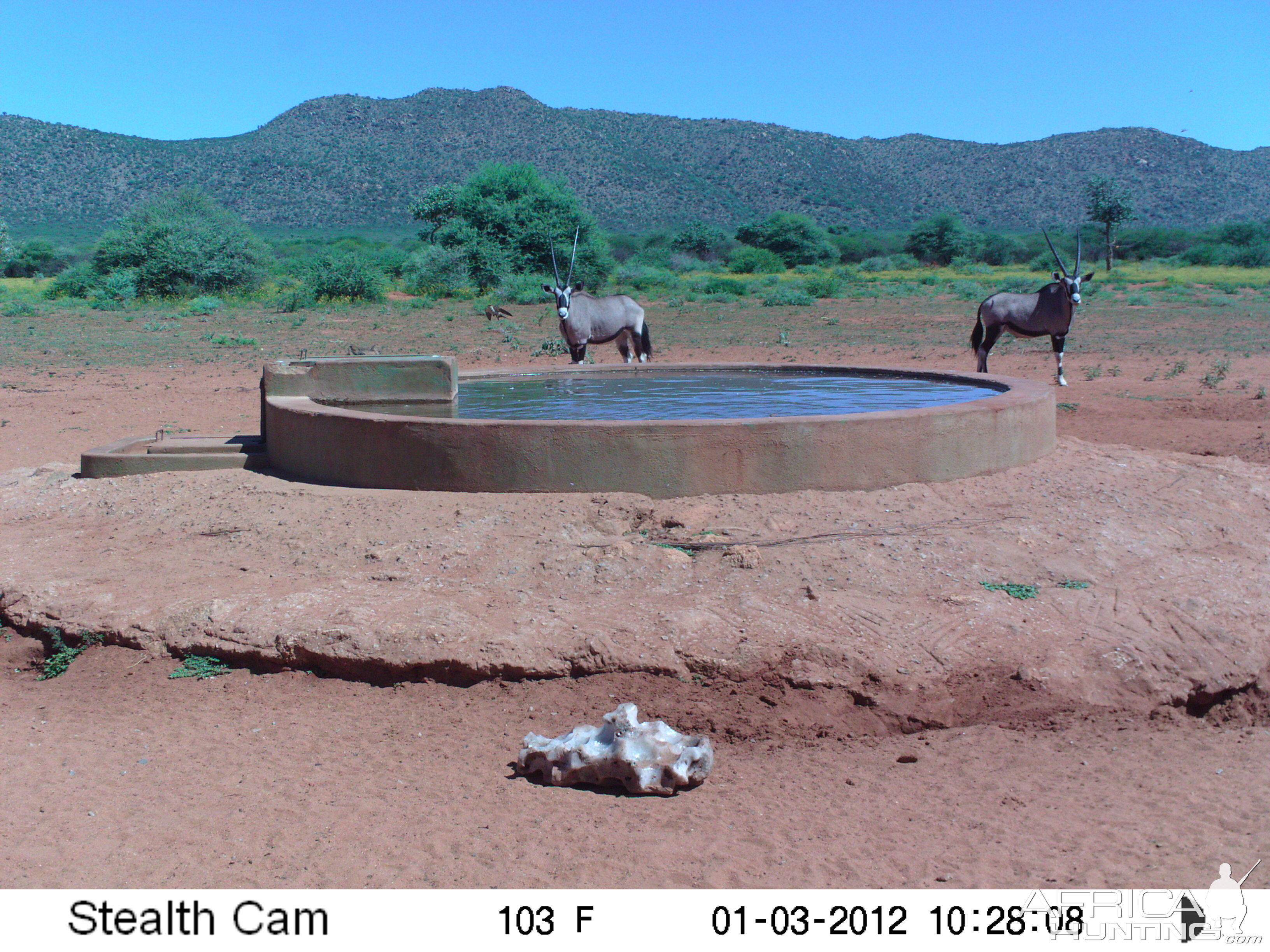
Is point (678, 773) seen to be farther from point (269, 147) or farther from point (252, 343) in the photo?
point (269, 147)

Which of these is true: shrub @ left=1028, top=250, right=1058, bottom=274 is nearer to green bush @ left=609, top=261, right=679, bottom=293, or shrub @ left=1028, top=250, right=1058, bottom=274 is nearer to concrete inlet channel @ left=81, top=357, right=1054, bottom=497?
green bush @ left=609, top=261, right=679, bottom=293

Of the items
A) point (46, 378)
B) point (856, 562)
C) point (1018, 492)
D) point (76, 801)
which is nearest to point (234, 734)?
point (76, 801)

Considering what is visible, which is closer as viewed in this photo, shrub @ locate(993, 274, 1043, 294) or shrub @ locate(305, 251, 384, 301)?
shrub @ locate(305, 251, 384, 301)

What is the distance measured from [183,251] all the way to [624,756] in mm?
29858

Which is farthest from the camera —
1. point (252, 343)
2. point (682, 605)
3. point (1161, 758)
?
point (252, 343)

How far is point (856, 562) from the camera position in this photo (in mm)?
5090

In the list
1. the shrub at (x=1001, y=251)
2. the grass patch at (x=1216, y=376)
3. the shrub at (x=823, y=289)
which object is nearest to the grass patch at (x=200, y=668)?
the grass patch at (x=1216, y=376)

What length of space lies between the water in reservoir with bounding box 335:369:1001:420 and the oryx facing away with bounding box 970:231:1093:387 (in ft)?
18.5

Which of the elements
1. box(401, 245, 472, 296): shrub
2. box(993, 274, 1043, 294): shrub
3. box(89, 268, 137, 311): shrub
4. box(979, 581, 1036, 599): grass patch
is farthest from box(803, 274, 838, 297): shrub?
box(979, 581, 1036, 599): grass patch

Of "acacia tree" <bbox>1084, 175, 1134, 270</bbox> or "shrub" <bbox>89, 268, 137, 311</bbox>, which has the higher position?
"acacia tree" <bbox>1084, 175, 1134, 270</bbox>

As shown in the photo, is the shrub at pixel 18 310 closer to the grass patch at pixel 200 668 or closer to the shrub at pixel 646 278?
the shrub at pixel 646 278

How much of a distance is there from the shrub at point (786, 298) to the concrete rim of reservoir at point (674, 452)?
2047 cm

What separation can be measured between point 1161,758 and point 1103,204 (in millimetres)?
46003

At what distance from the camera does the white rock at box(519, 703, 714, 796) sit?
375 cm
